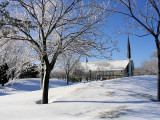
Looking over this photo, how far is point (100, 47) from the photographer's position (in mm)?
7328

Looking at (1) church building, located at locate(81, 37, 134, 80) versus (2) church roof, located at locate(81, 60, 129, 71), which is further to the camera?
(2) church roof, located at locate(81, 60, 129, 71)

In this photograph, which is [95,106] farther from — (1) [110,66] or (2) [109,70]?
(1) [110,66]

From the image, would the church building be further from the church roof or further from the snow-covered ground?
the snow-covered ground

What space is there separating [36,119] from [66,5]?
5.26m

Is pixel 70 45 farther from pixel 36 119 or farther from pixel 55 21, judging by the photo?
pixel 36 119

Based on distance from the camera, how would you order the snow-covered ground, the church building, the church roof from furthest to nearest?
the church roof < the church building < the snow-covered ground

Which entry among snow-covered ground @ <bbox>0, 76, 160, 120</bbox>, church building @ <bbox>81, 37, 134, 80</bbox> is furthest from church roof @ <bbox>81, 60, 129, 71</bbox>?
snow-covered ground @ <bbox>0, 76, 160, 120</bbox>

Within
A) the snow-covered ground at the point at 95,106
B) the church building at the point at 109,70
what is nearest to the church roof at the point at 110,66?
the church building at the point at 109,70

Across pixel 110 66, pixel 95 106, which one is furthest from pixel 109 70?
pixel 95 106

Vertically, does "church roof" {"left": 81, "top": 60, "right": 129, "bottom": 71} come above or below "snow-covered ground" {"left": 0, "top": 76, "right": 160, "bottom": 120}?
above

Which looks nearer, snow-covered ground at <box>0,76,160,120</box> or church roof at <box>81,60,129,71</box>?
snow-covered ground at <box>0,76,160,120</box>

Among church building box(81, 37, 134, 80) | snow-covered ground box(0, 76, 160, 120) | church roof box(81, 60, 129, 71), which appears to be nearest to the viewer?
snow-covered ground box(0, 76, 160, 120)

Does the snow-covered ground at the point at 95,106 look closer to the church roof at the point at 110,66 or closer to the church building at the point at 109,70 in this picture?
the church building at the point at 109,70

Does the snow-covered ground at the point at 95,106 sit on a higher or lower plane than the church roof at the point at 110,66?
lower
